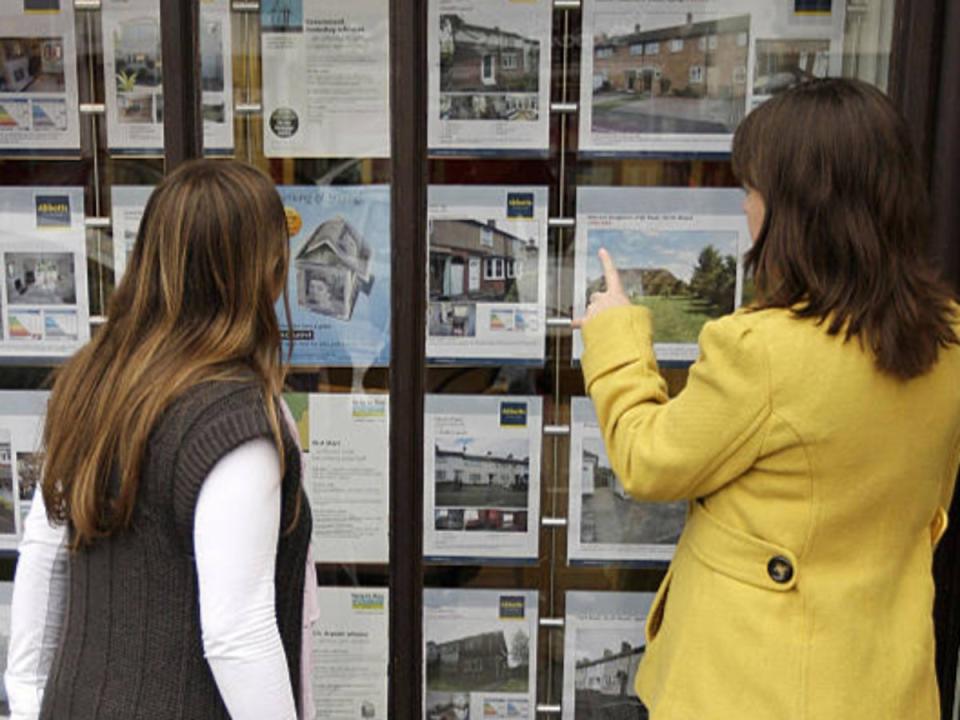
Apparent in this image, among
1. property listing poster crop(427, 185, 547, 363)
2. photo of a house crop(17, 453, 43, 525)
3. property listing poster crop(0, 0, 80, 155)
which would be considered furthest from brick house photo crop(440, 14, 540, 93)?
photo of a house crop(17, 453, 43, 525)

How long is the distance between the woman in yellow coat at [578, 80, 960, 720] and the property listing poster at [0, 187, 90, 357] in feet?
6.38

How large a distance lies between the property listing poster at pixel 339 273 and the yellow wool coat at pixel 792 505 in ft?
4.14

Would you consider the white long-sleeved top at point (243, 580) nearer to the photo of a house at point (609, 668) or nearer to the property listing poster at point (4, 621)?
the photo of a house at point (609, 668)

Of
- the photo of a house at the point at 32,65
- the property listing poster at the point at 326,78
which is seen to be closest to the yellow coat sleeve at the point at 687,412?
the property listing poster at the point at 326,78

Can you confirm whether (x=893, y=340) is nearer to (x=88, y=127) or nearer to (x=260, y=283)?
(x=260, y=283)

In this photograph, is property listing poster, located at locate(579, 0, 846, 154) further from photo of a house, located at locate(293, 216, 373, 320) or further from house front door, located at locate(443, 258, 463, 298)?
photo of a house, located at locate(293, 216, 373, 320)

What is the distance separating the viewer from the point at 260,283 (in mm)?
1806

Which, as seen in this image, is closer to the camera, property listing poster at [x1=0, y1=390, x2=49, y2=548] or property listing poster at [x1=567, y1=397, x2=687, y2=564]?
property listing poster at [x1=567, y1=397, x2=687, y2=564]

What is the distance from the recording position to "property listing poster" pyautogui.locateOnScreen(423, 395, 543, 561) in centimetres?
315

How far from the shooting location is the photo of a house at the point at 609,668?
10.7ft

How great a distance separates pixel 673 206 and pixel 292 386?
121cm

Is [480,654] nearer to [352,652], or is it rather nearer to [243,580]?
[352,652]

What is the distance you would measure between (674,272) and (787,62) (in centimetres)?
65

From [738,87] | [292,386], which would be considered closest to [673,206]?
[738,87]
